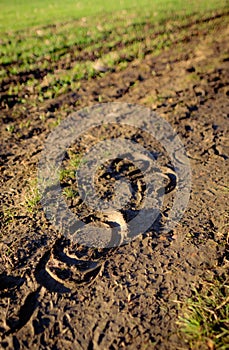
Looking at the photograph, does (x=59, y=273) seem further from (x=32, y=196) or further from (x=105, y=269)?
(x=32, y=196)

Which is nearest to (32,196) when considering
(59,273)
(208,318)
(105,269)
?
(59,273)

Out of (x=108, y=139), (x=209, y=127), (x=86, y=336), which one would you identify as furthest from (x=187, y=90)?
(x=86, y=336)

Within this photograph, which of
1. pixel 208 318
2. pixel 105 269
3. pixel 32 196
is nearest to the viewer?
pixel 208 318

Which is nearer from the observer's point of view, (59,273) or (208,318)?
(208,318)

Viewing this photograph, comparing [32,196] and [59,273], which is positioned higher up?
[32,196]

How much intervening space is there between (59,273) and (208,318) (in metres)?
0.92

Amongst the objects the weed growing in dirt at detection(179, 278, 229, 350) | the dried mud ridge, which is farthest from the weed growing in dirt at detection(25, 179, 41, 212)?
the weed growing in dirt at detection(179, 278, 229, 350)

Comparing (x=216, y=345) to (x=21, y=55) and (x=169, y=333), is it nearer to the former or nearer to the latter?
(x=169, y=333)

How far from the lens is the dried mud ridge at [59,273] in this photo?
1.74 metres

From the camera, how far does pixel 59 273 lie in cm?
196

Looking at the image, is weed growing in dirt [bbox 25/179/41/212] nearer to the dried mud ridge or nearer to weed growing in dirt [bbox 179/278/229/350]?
the dried mud ridge

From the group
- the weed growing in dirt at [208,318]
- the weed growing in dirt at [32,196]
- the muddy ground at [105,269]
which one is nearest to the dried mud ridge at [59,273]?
the muddy ground at [105,269]

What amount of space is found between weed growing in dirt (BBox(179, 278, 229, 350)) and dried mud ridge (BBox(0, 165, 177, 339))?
0.59 metres

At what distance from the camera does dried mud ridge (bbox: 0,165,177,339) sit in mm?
1741
